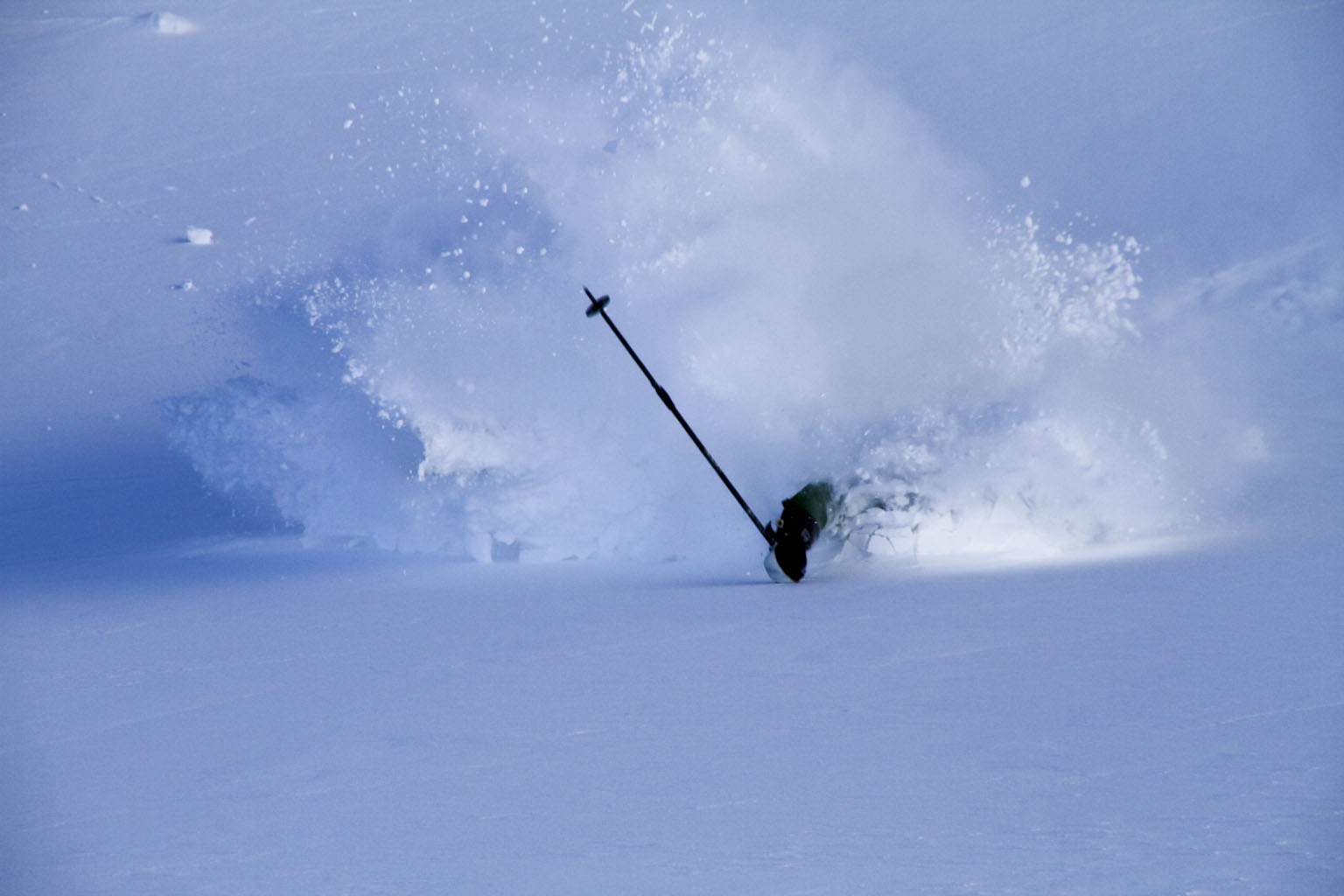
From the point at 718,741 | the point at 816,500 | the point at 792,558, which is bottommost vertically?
the point at 718,741

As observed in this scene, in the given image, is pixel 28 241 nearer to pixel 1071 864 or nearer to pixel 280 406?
pixel 280 406

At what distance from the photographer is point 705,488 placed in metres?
5.87

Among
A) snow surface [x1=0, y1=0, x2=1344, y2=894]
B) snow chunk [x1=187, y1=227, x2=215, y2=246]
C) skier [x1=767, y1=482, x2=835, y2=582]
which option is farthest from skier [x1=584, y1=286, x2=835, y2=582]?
snow chunk [x1=187, y1=227, x2=215, y2=246]

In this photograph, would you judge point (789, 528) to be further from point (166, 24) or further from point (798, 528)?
point (166, 24)

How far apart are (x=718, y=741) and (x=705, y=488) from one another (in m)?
3.07

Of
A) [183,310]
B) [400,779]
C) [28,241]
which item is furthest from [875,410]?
[28,241]

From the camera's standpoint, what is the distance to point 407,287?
7156 mm

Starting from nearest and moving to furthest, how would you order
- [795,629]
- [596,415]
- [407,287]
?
1. [795,629]
2. [596,415]
3. [407,287]

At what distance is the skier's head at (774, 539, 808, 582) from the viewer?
15.9 feet

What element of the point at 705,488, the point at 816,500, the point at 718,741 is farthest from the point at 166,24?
the point at 718,741

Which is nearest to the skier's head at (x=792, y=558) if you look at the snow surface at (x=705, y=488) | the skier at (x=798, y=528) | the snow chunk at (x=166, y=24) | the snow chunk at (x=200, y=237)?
the skier at (x=798, y=528)

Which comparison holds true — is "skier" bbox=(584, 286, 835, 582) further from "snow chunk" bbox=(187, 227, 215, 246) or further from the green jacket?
"snow chunk" bbox=(187, 227, 215, 246)

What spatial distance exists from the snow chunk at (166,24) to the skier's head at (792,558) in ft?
56.5

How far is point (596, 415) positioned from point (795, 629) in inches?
100
